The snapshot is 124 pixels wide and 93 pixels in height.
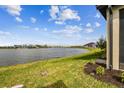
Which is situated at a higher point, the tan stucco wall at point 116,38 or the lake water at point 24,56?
the tan stucco wall at point 116,38

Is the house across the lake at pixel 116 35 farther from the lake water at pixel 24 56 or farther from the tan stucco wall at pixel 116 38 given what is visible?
the lake water at pixel 24 56

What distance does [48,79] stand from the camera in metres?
6.29

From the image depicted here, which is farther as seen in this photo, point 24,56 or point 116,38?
point 24,56

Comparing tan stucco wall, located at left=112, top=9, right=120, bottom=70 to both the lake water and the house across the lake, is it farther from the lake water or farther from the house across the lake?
the lake water

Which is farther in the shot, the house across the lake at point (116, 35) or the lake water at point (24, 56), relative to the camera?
the lake water at point (24, 56)

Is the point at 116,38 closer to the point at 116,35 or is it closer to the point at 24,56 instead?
the point at 116,35

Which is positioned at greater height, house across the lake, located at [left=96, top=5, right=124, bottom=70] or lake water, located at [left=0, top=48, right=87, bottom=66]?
house across the lake, located at [left=96, top=5, right=124, bottom=70]

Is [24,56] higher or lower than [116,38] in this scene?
lower

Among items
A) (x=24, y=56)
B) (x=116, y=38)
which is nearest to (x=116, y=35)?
(x=116, y=38)

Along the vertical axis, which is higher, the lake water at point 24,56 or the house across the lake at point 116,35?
the house across the lake at point 116,35

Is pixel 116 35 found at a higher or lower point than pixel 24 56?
higher

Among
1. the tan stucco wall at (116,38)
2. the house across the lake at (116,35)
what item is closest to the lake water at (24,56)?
the house across the lake at (116,35)

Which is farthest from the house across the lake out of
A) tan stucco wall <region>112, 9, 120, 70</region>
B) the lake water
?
the lake water
